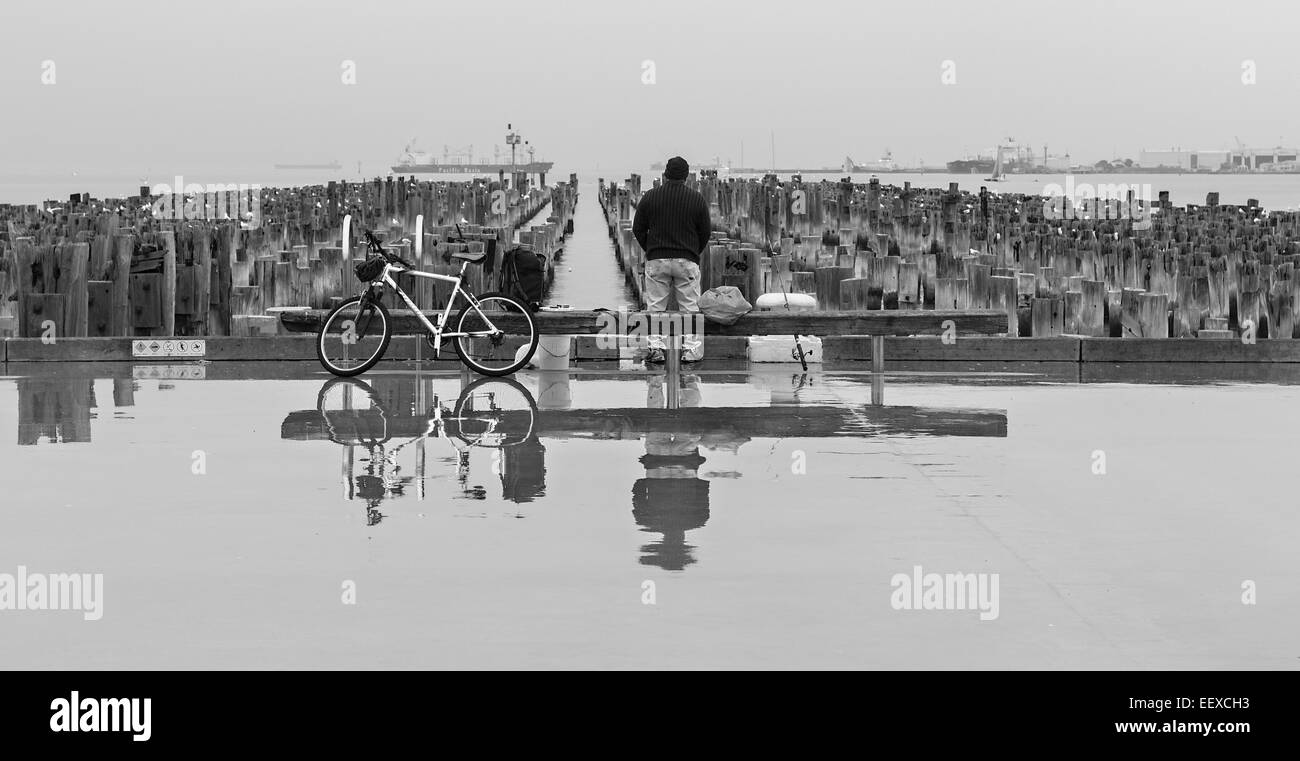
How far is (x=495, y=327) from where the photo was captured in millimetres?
16719

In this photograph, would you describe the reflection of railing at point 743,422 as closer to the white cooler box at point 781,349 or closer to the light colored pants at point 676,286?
the light colored pants at point 676,286

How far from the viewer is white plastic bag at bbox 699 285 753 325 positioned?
674 inches

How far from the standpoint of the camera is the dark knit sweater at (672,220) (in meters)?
17.0

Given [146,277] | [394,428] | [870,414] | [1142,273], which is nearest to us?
[394,428]

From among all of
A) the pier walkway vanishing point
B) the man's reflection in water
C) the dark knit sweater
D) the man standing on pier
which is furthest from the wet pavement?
the pier walkway vanishing point

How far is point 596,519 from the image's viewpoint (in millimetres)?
9844

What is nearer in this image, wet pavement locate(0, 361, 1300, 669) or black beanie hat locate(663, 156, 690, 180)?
wet pavement locate(0, 361, 1300, 669)

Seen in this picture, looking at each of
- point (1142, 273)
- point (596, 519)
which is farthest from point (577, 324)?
point (1142, 273)

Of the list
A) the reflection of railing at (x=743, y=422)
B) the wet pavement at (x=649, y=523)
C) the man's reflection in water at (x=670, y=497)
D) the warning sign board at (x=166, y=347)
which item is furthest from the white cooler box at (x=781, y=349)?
the warning sign board at (x=166, y=347)

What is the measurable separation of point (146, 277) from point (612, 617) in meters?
13.9

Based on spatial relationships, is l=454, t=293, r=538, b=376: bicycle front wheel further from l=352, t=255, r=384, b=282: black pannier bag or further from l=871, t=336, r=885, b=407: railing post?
l=871, t=336, r=885, b=407: railing post

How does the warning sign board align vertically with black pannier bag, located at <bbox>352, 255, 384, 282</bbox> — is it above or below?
below

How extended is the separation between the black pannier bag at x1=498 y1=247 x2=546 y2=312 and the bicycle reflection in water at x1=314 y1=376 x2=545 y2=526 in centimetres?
86
